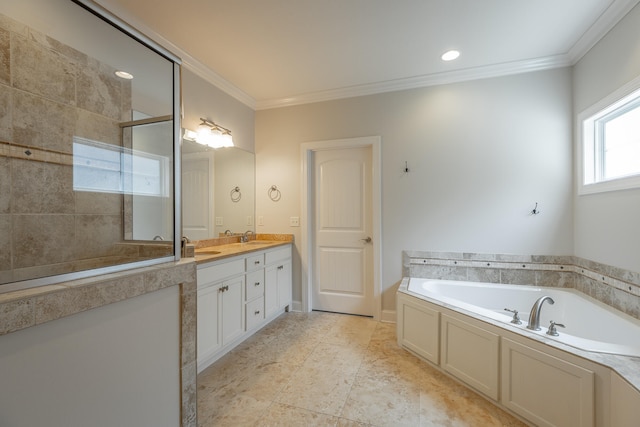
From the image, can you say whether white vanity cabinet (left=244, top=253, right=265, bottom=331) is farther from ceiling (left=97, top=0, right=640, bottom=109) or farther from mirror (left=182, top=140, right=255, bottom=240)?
ceiling (left=97, top=0, right=640, bottom=109)

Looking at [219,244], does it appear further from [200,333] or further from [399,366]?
[399,366]

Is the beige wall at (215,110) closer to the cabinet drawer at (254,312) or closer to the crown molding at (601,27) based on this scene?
the cabinet drawer at (254,312)

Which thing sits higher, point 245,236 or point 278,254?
point 245,236

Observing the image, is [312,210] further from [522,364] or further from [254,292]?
[522,364]

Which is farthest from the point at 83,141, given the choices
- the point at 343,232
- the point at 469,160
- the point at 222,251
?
the point at 469,160

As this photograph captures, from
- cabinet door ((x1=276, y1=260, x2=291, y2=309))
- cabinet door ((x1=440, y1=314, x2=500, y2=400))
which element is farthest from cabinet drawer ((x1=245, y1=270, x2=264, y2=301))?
cabinet door ((x1=440, y1=314, x2=500, y2=400))

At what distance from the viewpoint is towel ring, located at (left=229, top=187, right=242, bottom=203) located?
10.4 feet

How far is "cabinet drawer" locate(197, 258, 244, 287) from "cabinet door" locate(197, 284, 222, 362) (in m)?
0.06

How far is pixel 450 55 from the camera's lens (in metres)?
2.47

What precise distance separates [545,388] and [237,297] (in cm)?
220

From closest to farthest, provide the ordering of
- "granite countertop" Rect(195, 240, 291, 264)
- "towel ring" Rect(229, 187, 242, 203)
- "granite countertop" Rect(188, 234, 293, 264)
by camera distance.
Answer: "granite countertop" Rect(195, 240, 291, 264) → "granite countertop" Rect(188, 234, 293, 264) → "towel ring" Rect(229, 187, 242, 203)

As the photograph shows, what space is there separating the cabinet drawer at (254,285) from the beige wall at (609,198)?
9.44ft

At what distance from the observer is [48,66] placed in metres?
1.65

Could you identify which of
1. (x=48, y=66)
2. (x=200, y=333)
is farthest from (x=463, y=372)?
(x=48, y=66)
